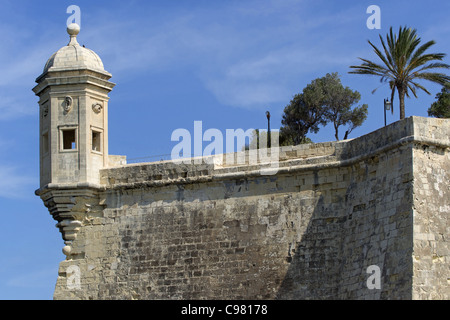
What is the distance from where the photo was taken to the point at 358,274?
68.3ft

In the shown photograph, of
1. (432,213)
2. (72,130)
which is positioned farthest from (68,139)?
(432,213)

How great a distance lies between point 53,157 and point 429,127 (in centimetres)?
887

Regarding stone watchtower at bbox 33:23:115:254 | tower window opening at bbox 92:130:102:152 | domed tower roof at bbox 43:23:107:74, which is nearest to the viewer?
stone watchtower at bbox 33:23:115:254

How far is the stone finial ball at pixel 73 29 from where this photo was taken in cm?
2533

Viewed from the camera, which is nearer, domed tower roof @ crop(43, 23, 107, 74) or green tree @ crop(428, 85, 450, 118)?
domed tower roof @ crop(43, 23, 107, 74)

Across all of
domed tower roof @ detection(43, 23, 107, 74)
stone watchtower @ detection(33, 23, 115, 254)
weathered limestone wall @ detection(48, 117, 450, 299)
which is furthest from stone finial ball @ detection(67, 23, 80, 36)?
weathered limestone wall @ detection(48, 117, 450, 299)

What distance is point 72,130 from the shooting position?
979 inches

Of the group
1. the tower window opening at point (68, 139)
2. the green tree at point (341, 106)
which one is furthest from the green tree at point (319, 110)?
the tower window opening at point (68, 139)

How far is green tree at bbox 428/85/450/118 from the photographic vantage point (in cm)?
3541

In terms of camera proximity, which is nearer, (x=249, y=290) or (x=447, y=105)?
(x=249, y=290)

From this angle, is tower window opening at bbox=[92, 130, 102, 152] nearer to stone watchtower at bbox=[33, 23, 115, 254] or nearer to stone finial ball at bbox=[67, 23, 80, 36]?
stone watchtower at bbox=[33, 23, 115, 254]

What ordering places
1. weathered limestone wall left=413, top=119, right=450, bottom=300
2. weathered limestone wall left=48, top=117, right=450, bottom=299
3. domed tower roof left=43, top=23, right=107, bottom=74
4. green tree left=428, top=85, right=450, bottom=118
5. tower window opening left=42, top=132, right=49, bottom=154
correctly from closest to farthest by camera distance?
weathered limestone wall left=413, top=119, right=450, bottom=300, weathered limestone wall left=48, top=117, right=450, bottom=299, domed tower roof left=43, top=23, right=107, bottom=74, tower window opening left=42, top=132, right=49, bottom=154, green tree left=428, top=85, right=450, bottom=118
